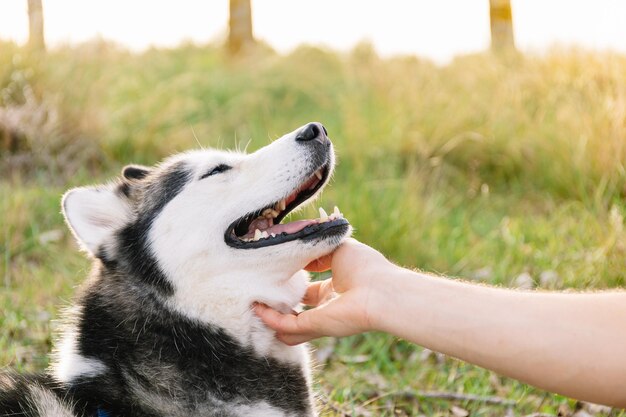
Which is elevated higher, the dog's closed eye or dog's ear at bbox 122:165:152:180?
the dog's closed eye

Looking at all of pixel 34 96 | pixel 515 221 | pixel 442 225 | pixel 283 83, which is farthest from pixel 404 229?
pixel 283 83

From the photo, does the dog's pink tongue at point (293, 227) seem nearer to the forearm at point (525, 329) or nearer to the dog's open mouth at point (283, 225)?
the dog's open mouth at point (283, 225)

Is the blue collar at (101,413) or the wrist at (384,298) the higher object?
the wrist at (384,298)

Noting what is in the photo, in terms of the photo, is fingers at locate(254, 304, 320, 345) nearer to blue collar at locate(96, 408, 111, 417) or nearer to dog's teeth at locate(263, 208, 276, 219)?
dog's teeth at locate(263, 208, 276, 219)

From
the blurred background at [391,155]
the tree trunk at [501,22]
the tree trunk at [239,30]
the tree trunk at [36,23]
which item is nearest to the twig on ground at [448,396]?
the blurred background at [391,155]

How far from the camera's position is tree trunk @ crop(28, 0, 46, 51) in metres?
9.07

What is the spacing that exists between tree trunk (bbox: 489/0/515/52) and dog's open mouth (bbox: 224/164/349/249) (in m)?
10.2

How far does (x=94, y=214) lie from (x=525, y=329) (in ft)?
5.72

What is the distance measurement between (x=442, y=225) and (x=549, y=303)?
3827 millimetres

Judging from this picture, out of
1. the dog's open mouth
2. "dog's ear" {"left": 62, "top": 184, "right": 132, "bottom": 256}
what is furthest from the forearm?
"dog's ear" {"left": 62, "top": 184, "right": 132, "bottom": 256}

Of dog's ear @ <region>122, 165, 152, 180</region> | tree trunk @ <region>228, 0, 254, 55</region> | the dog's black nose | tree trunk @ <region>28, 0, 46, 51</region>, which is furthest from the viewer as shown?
tree trunk @ <region>228, 0, 254, 55</region>

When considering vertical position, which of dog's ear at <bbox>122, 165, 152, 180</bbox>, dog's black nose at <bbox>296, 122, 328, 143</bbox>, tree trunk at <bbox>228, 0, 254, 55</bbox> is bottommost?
dog's ear at <bbox>122, 165, 152, 180</bbox>

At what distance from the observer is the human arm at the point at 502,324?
2160 millimetres

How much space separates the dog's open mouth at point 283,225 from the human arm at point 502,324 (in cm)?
25
